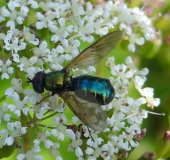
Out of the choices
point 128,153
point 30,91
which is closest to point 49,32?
point 30,91

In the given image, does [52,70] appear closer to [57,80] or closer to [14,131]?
[57,80]

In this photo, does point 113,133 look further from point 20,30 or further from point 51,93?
point 20,30

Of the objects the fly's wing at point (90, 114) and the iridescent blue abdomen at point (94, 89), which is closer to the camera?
the fly's wing at point (90, 114)

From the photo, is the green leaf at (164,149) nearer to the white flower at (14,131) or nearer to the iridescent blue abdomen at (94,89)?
the iridescent blue abdomen at (94,89)

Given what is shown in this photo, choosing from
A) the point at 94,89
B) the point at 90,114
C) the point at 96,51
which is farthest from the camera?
the point at 96,51

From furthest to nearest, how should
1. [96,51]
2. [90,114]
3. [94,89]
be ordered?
[96,51] < [94,89] < [90,114]

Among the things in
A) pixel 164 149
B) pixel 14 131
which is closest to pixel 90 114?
pixel 14 131

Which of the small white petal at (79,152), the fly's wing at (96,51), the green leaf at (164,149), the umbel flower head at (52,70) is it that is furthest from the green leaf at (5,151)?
the green leaf at (164,149)
